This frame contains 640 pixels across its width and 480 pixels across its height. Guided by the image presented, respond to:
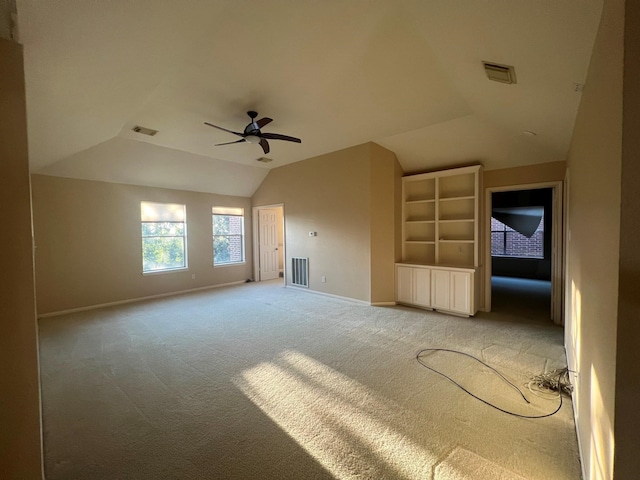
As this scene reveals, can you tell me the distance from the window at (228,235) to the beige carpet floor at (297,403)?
10.9ft

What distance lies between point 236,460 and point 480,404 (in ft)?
6.47

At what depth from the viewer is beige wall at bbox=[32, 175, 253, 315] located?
15.9 ft

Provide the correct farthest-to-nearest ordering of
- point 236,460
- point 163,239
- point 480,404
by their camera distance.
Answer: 1. point 163,239
2. point 480,404
3. point 236,460

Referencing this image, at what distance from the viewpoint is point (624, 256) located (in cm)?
91

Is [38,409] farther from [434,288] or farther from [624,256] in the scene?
[434,288]

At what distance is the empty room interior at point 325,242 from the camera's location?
1.21m

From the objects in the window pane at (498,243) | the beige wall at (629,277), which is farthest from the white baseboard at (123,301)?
the window pane at (498,243)

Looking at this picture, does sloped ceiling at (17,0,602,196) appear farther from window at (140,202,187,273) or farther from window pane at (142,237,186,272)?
window pane at (142,237,186,272)

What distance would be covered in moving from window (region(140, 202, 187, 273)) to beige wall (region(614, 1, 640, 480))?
7.12 metres

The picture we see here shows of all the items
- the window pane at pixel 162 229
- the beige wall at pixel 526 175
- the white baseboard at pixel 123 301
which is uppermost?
the beige wall at pixel 526 175

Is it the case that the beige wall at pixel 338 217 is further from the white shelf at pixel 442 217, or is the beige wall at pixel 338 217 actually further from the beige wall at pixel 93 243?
the beige wall at pixel 93 243

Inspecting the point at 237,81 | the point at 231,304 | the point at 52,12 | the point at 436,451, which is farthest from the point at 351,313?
the point at 52,12

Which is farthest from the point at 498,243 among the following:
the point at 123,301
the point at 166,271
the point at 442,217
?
the point at 123,301

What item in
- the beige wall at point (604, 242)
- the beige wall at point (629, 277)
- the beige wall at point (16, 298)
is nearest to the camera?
the beige wall at point (629, 277)
